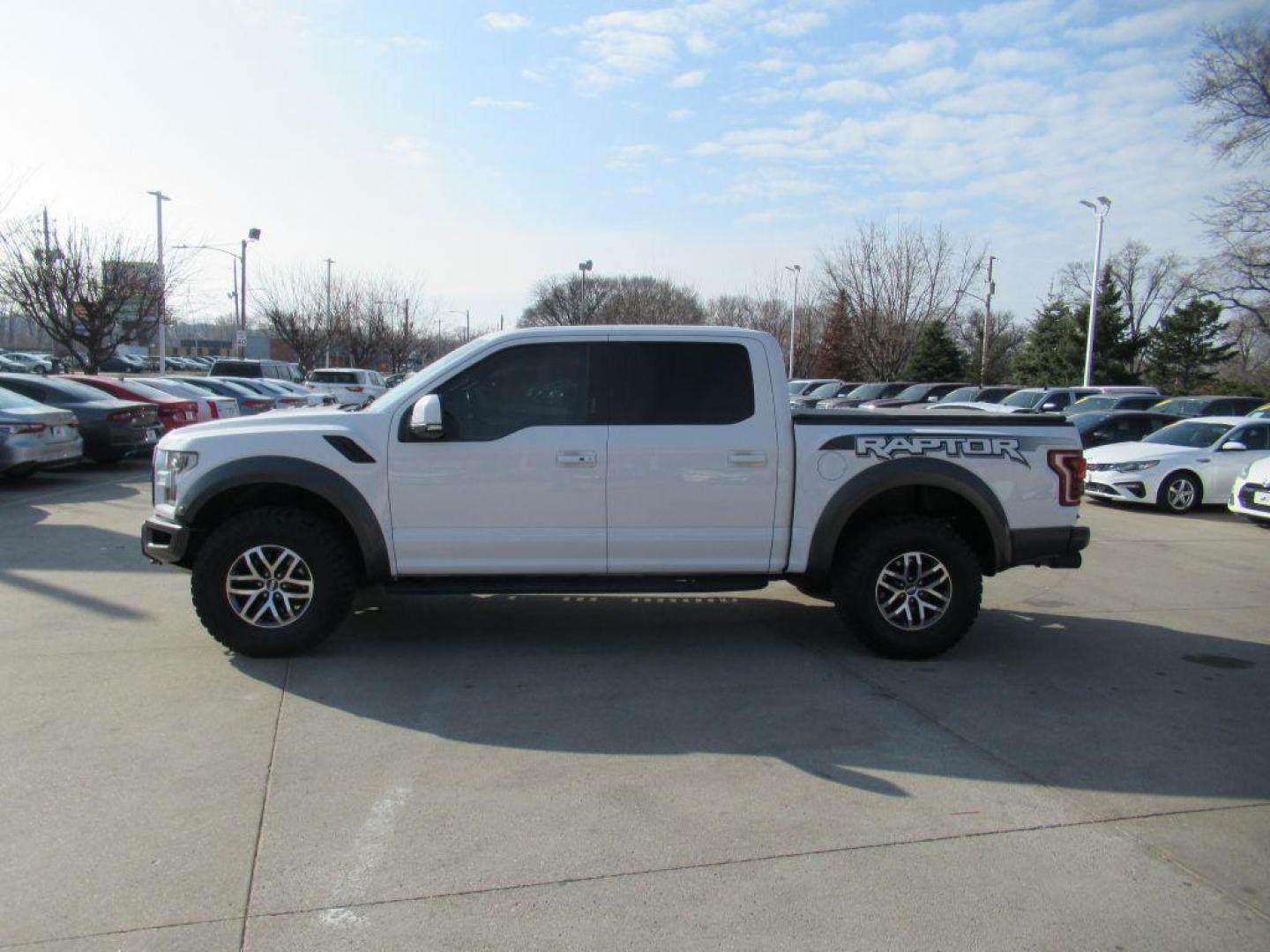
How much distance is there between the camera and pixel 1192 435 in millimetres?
14289

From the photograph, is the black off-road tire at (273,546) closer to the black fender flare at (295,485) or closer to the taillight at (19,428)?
the black fender flare at (295,485)

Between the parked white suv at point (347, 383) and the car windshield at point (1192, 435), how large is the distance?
21016mm

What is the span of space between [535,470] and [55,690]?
2.87 metres

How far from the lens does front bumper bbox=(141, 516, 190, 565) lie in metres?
5.51

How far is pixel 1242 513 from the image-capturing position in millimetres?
12258

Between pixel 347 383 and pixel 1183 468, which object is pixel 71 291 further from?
pixel 1183 468

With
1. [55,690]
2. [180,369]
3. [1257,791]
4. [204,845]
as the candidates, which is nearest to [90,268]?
[55,690]

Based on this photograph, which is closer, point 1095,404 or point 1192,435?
point 1192,435

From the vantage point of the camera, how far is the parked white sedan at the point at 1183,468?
13.4m

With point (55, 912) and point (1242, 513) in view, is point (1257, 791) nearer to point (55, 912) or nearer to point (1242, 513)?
point (55, 912)

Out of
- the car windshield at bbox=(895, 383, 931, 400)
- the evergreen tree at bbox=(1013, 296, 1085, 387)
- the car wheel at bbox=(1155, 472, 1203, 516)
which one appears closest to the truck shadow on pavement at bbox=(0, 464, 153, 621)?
the car wheel at bbox=(1155, 472, 1203, 516)

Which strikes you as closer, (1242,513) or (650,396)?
(650,396)

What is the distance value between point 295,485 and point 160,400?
12927 millimetres

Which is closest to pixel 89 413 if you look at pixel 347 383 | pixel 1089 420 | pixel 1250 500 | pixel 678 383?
pixel 678 383
